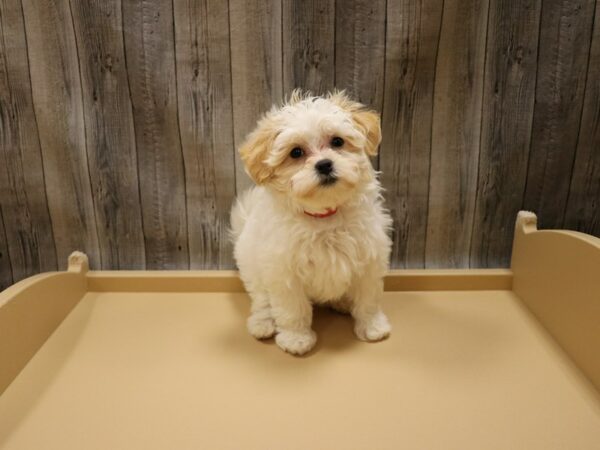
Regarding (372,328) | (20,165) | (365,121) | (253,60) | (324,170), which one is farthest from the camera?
(20,165)

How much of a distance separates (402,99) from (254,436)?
1.19m

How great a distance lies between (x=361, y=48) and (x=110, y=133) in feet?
3.11

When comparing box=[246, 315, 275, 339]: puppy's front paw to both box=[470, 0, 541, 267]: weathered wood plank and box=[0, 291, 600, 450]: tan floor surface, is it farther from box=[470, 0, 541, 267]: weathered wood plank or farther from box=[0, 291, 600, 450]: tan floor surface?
box=[470, 0, 541, 267]: weathered wood plank

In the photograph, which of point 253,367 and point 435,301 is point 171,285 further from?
point 435,301

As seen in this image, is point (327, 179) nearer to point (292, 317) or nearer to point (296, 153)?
point (296, 153)

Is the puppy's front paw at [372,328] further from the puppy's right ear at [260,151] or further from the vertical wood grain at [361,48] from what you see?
the vertical wood grain at [361,48]

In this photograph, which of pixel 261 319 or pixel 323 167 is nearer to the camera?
pixel 323 167

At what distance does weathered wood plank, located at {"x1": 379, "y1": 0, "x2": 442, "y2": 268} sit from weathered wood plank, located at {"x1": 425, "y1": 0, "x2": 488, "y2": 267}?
0.10 feet


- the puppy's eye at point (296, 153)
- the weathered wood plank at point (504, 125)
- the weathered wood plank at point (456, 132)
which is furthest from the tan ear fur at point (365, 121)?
the weathered wood plank at point (504, 125)

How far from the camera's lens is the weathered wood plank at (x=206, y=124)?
1685 mm

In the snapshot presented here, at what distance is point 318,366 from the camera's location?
1486mm

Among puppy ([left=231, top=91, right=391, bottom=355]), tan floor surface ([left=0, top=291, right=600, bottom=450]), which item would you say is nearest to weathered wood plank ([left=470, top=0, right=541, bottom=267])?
tan floor surface ([left=0, top=291, right=600, bottom=450])

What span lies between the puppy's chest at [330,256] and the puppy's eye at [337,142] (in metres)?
0.25

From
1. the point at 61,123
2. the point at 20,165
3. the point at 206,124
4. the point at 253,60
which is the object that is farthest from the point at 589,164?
the point at 20,165
